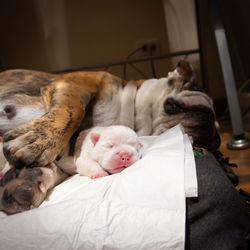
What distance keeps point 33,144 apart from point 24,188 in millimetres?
157

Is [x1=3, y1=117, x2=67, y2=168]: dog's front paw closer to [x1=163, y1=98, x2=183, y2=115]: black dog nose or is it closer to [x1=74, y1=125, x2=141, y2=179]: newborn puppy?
[x1=74, y1=125, x2=141, y2=179]: newborn puppy

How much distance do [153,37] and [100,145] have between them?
4.23ft

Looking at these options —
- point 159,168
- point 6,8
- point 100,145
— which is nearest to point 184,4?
point 6,8

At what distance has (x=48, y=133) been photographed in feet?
2.78

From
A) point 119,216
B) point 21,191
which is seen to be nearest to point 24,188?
point 21,191

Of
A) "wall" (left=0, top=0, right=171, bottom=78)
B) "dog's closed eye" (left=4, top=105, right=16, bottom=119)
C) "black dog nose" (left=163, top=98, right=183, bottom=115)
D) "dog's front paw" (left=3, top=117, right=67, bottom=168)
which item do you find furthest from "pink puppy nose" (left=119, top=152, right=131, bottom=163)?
"wall" (left=0, top=0, right=171, bottom=78)

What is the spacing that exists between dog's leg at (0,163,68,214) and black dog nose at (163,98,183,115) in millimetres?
618

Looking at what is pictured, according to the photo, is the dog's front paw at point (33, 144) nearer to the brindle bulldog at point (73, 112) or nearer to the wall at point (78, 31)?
the brindle bulldog at point (73, 112)

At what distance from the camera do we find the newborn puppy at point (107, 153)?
0.83 metres

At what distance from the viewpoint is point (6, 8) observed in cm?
171

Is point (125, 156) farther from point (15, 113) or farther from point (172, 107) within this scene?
point (15, 113)

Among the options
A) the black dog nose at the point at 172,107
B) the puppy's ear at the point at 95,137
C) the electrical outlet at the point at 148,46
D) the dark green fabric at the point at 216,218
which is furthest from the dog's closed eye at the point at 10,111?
the electrical outlet at the point at 148,46

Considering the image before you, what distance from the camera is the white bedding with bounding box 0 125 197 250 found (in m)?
0.53

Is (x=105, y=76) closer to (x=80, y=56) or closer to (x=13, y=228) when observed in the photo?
(x=80, y=56)
